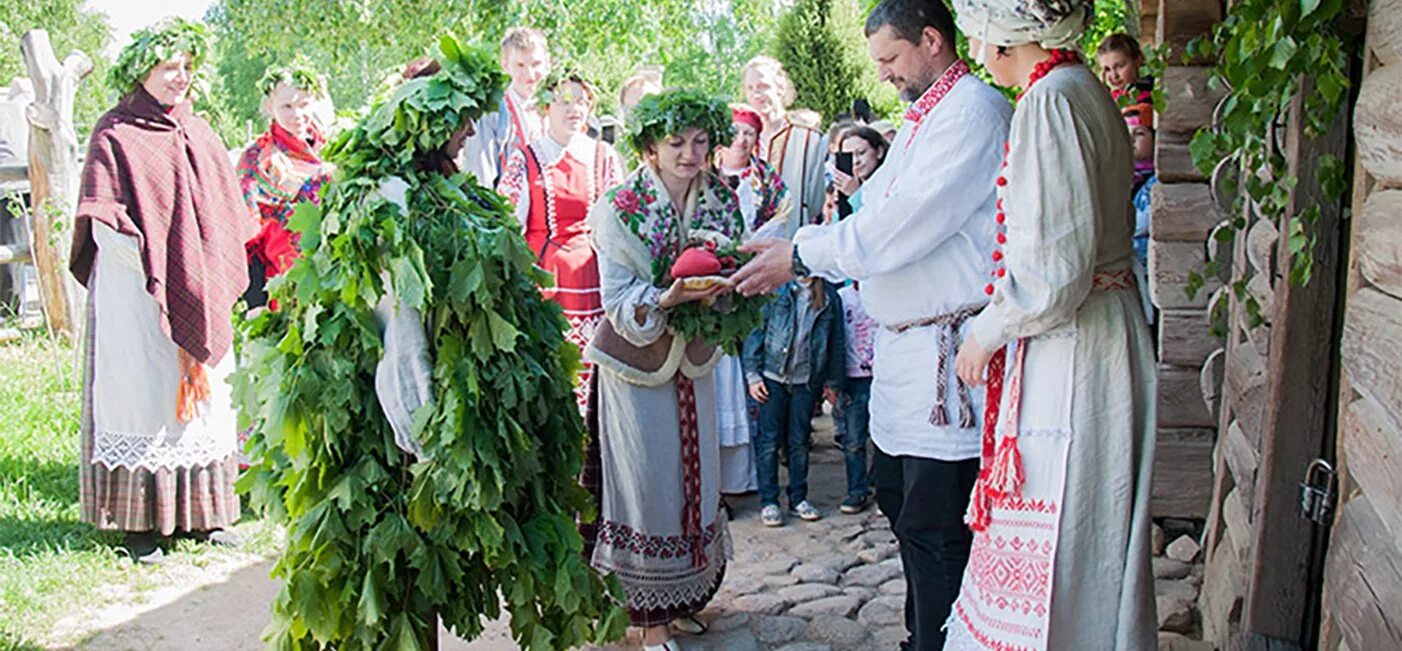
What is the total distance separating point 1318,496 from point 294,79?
4960 mm

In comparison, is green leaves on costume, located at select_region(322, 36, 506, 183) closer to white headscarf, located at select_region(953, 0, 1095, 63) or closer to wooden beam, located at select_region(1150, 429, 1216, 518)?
white headscarf, located at select_region(953, 0, 1095, 63)

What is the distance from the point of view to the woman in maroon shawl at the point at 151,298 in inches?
207

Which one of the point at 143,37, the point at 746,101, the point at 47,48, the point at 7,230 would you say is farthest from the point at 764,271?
the point at 7,230

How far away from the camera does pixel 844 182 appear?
20.4ft

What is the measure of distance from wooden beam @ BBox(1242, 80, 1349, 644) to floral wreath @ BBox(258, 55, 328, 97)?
461cm

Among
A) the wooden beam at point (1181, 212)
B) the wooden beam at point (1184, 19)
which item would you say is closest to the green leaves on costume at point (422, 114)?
the wooden beam at point (1184, 19)

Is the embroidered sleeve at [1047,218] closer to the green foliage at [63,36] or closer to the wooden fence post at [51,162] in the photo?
the wooden fence post at [51,162]

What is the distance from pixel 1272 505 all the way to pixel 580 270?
3327 millimetres

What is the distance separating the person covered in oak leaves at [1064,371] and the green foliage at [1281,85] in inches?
11.8

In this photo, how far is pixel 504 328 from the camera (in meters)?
3.28

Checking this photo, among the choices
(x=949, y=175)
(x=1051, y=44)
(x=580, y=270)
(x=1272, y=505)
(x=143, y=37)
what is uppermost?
(x=143, y=37)

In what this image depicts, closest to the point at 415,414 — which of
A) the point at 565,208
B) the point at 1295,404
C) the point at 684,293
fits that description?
the point at 684,293

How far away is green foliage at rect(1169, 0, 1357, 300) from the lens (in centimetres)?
254

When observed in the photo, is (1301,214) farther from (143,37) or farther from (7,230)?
(7,230)
